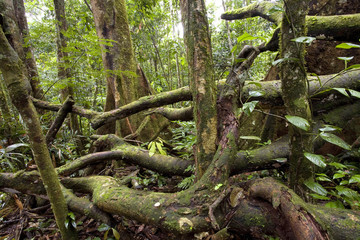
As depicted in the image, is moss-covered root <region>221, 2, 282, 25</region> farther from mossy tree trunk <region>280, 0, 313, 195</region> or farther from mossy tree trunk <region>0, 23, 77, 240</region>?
mossy tree trunk <region>0, 23, 77, 240</region>

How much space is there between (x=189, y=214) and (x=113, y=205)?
3.06ft

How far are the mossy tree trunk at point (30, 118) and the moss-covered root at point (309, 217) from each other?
2054mm

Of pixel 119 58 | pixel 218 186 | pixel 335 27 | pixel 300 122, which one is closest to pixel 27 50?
pixel 119 58

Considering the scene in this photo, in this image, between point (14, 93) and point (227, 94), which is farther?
point (227, 94)

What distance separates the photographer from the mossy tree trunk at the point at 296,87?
5.07ft

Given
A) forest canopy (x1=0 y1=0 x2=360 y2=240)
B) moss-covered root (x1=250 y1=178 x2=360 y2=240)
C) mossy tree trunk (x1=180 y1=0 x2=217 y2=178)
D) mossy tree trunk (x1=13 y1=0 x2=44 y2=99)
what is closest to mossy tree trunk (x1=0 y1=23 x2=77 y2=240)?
forest canopy (x1=0 y1=0 x2=360 y2=240)

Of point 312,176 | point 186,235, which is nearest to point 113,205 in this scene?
point 186,235

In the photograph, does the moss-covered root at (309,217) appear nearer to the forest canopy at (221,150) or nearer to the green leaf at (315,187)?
the forest canopy at (221,150)

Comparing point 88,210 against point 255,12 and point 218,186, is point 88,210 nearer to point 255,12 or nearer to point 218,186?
point 218,186

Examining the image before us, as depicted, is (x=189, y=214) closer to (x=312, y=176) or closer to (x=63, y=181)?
(x=312, y=176)

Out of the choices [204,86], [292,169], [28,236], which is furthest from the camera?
[28,236]

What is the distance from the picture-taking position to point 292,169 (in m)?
1.73

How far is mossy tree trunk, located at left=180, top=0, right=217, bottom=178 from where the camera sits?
200 centimetres

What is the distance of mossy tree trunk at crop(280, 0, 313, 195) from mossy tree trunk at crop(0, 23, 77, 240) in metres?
2.26
